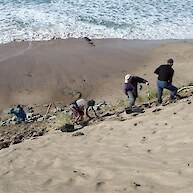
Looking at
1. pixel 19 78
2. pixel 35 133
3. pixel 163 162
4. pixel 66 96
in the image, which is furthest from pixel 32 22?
pixel 163 162

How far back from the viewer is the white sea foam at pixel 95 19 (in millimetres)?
22391

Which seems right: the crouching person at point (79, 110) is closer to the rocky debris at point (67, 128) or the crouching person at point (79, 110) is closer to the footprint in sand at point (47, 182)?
the rocky debris at point (67, 128)

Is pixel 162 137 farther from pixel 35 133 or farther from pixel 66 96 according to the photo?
pixel 66 96

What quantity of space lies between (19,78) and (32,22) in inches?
308

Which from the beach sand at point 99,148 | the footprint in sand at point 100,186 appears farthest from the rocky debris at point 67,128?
the footprint in sand at point 100,186

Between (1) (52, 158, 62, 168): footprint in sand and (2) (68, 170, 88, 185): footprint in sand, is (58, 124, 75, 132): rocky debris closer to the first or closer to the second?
(1) (52, 158, 62, 168): footprint in sand

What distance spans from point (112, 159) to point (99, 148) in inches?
38.7

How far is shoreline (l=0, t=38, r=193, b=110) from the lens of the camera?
51.4ft

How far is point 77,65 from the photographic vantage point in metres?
18.0

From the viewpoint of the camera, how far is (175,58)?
19.0 m

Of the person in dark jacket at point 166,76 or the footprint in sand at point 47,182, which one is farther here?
the person in dark jacket at point 166,76

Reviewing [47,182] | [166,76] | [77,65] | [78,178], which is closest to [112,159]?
[78,178]

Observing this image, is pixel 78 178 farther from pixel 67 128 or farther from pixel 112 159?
pixel 67 128

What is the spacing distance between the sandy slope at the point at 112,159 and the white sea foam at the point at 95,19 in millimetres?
13690
